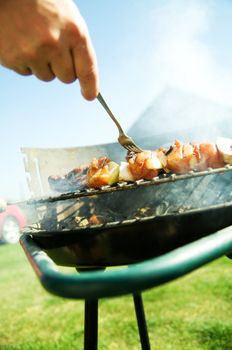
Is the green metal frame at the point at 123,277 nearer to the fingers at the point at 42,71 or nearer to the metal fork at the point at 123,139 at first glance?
the fingers at the point at 42,71

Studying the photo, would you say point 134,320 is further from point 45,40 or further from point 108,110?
point 45,40

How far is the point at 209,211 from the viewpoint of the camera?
1253 mm

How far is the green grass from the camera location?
343 cm

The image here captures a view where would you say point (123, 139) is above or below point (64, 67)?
below

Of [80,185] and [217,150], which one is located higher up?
[217,150]

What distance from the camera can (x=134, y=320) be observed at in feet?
13.0

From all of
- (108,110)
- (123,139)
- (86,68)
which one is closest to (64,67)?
(86,68)

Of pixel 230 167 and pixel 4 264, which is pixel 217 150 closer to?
pixel 230 167

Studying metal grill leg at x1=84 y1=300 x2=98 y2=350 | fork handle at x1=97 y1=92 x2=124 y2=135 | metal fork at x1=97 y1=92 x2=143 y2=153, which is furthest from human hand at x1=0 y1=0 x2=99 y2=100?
metal grill leg at x1=84 y1=300 x2=98 y2=350

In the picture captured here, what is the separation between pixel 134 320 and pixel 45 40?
145 inches

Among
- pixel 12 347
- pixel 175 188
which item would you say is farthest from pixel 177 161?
pixel 12 347

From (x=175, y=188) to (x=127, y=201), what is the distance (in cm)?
27

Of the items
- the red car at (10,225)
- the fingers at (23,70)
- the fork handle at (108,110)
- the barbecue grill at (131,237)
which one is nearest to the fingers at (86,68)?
the fingers at (23,70)

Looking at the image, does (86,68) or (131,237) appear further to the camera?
(131,237)
